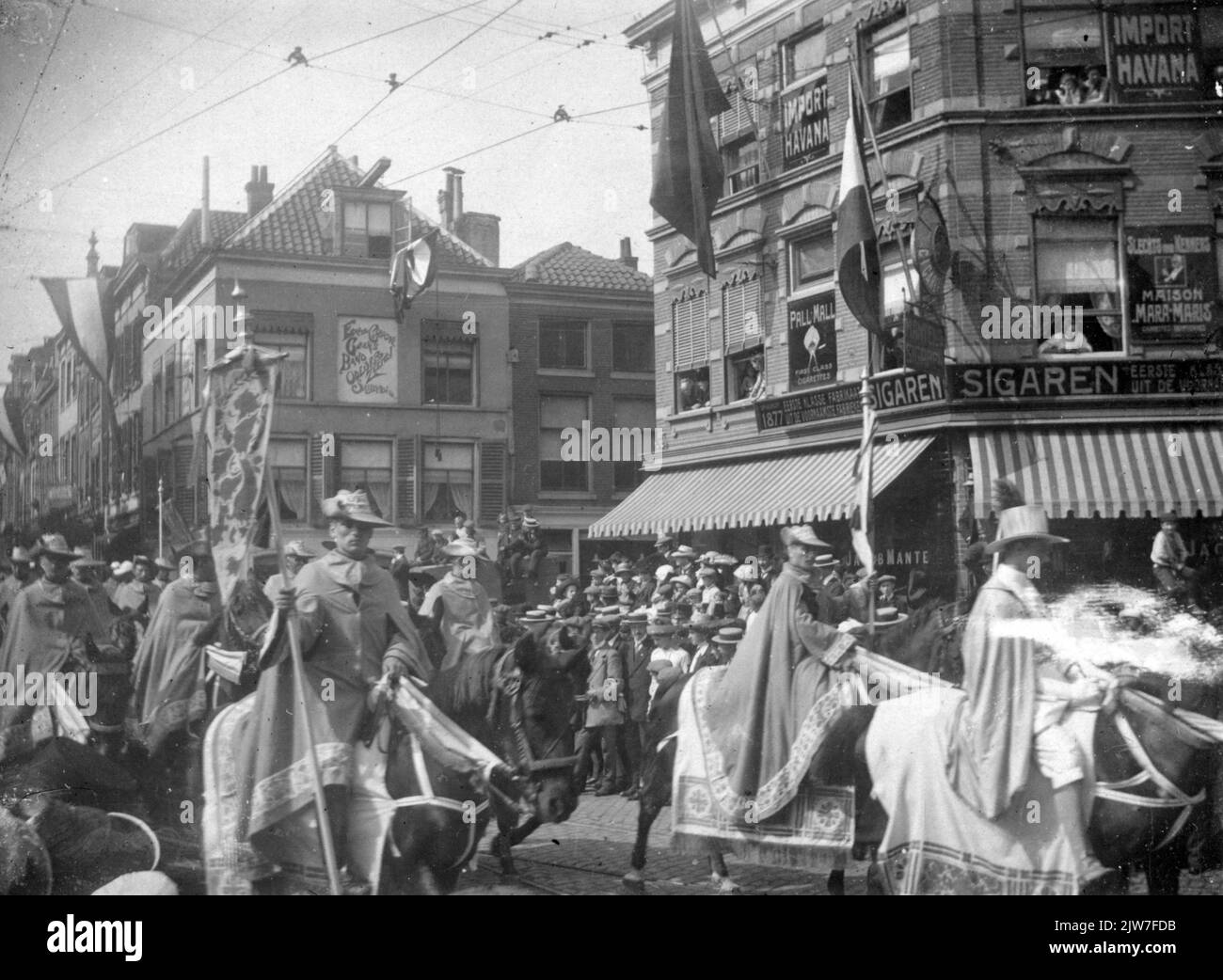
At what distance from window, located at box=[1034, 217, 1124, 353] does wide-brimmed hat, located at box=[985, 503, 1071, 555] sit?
0.77 m

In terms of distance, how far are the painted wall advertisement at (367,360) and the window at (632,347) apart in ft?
3.36

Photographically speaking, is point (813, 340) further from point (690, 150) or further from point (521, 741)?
point (521, 741)

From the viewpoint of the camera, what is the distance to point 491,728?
188 inches

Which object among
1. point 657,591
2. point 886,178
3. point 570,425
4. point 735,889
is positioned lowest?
point 735,889

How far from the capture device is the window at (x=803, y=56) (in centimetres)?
515

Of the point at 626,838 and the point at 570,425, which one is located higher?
the point at 570,425

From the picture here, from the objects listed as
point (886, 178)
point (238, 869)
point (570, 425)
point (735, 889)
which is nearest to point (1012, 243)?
point (886, 178)

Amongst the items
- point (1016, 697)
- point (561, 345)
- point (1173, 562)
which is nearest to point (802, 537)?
point (1016, 697)

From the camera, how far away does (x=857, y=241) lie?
4.95 meters

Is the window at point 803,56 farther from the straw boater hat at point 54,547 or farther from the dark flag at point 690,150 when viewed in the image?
the straw boater hat at point 54,547

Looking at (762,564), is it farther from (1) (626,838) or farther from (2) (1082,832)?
(2) (1082,832)

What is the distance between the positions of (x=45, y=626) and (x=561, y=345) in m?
2.66

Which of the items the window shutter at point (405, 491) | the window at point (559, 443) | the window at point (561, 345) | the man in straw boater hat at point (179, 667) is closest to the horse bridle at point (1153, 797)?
the window at point (559, 443)
